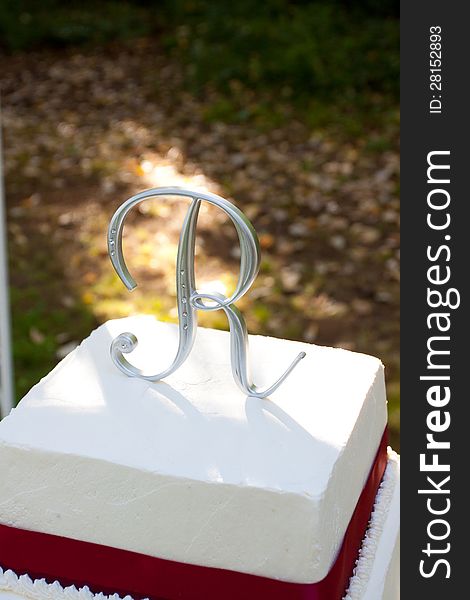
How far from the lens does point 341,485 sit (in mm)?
1230

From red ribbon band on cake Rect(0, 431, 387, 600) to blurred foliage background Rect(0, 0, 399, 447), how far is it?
4.87 feet

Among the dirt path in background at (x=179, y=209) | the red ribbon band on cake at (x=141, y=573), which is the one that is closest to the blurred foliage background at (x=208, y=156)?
the dirt path in background at (x=179, y=209)

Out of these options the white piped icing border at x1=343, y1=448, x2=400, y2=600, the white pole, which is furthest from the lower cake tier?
the white pole

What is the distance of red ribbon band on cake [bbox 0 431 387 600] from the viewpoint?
1.19m

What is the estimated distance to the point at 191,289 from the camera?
1356 millimetres

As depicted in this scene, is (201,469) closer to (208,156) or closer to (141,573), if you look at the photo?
(141,573)

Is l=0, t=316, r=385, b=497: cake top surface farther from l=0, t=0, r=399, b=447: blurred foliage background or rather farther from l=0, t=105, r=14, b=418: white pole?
l=0, t=0, r=399, b=447: blurred foliage background

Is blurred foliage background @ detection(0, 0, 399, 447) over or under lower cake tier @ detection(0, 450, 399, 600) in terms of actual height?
over

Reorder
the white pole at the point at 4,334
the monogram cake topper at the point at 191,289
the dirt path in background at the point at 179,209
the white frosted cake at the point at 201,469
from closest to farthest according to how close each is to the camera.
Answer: the white frosted cake at the point at 201,469, the monogram cake topper at the point at 191,289, the white pole at the point at 4,334, the dirt path in background at the point at 179,209

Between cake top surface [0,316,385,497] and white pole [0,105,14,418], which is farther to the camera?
white pole [0,105,14,418]

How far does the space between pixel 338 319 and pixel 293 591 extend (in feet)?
6.63

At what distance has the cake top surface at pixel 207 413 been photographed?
3.92 feet

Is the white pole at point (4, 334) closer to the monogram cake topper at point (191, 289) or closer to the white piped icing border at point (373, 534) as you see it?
the monogram cake topper at point (191, 289)

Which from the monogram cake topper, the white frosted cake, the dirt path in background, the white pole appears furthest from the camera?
the dirt path in background
